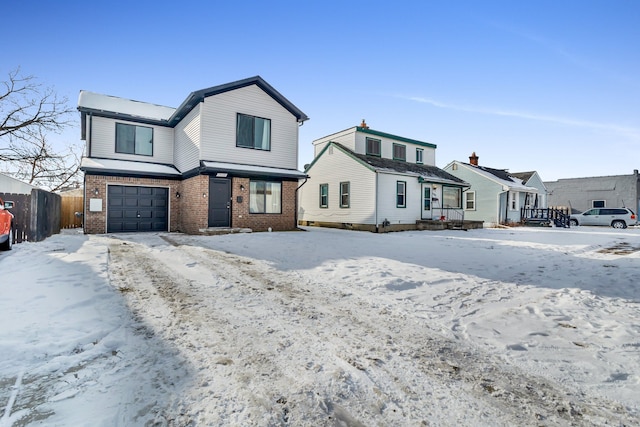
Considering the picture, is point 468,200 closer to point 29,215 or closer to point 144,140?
point 144,140

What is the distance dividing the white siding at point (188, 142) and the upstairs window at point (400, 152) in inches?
522

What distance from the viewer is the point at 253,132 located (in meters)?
15.4

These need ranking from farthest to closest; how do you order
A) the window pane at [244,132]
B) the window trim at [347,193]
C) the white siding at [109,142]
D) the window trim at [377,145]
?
the window trim at [377,145], the window trim at [347,193], the window pane at [244,132], the white siding at [109,142]

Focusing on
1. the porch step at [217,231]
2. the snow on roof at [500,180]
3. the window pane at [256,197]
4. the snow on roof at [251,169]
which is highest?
the snow on roof at [500,180]

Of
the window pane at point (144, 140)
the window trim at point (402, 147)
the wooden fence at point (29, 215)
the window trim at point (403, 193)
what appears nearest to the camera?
the wooden fence at point (29, 215)

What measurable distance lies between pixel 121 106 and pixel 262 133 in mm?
7842

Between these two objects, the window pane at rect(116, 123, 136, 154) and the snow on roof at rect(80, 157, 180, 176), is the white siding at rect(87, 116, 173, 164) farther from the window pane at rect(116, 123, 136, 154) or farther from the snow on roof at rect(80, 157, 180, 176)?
the snow on roof at rect(80, 157, 180, 176)

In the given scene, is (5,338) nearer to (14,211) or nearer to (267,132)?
(14,211)

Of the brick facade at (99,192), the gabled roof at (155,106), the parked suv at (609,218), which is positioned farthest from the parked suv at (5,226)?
the parked suv at (609,218)

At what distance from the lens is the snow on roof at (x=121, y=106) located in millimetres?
14927

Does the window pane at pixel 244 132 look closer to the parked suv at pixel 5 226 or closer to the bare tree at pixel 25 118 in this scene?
the parked suv at pixel 5 226

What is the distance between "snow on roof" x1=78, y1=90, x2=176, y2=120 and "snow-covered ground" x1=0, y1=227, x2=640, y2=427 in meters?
11.6

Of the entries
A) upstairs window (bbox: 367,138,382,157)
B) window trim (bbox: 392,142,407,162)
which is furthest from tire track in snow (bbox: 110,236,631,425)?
window trim (bbox: 392,142,407,162)

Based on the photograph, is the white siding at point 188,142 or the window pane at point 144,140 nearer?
the white siding at point 188,142
